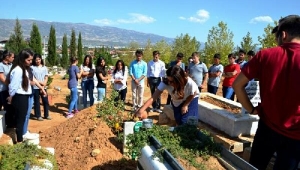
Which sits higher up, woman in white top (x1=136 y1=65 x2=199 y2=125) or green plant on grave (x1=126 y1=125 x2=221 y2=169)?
woman in white top (x1=136 y1=65 x2=199 y2=125)

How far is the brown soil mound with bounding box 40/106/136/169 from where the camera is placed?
4.15 metres

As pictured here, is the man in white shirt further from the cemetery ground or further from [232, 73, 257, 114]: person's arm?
[232, 73, 257, 114]: person's arm

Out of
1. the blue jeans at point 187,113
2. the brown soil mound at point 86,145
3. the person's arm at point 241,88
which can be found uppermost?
the person's arm at point 241,88

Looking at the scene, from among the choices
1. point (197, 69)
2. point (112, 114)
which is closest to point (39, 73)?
point (112, 114)

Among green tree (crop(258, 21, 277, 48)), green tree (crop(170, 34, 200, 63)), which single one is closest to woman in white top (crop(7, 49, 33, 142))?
green tree (crop(258, 21, 277, 48))

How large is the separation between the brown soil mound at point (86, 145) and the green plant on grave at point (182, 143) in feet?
3.35

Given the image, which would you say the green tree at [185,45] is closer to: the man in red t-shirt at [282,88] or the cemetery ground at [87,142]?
the cemetery ground at [87,142]

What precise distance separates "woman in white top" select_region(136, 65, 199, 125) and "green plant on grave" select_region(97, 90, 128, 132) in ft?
3.95

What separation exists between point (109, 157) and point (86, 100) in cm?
513

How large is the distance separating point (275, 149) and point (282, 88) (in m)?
0.56

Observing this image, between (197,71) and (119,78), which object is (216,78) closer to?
(197,71)

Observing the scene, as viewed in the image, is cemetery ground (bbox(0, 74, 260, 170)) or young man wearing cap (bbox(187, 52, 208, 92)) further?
young man wearing cap (bbox(187, 52, 208, 92))

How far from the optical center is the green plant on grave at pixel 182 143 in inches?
109

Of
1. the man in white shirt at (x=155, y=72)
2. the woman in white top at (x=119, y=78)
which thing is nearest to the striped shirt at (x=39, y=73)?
Answer: the woman in white top at (x=119, y=78)
